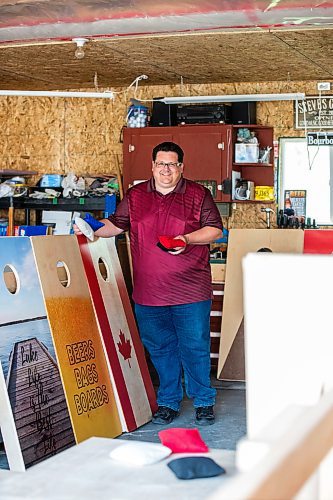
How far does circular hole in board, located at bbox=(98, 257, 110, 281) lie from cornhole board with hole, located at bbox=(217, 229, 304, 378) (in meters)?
1.48

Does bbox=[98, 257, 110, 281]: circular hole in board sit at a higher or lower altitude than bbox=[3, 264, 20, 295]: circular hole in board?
lower

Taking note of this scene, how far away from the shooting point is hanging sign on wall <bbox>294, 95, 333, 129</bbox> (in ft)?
28.2

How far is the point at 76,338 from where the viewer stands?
450cm

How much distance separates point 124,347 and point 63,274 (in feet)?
2.26

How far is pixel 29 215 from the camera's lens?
9.14 metres

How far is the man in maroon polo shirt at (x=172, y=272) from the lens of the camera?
4.99 metres

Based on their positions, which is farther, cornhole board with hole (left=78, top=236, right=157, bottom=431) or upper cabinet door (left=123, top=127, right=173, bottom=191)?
upper cabinet door (left=123, top=127, right=173, bottom=191)

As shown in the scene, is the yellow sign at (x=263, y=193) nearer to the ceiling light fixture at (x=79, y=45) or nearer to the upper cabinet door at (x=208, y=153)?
the upper cabinet door at (x=208, y=153)

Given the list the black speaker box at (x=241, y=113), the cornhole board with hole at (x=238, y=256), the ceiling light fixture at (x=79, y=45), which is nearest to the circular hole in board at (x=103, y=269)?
the ceiling light fixture at (x=79, y=45)

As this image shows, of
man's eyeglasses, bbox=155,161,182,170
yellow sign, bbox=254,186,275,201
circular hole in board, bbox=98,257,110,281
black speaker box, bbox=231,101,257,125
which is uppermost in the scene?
black speaker box, bbox=231,101,257,125

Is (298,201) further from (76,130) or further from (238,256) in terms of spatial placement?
(76,130)

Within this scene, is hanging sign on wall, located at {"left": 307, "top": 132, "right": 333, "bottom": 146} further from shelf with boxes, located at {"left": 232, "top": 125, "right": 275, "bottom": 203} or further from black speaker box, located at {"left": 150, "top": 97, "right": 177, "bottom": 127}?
A: black speaker box, located at {"left": 150, "top": 97, "right": 177, "bottom": 127}

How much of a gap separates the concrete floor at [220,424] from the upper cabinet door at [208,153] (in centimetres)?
281

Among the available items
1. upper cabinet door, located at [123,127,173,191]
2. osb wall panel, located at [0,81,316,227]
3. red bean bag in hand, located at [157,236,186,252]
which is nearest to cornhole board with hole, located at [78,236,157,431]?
red bean bag in hand, located at [157,236,186,252]
